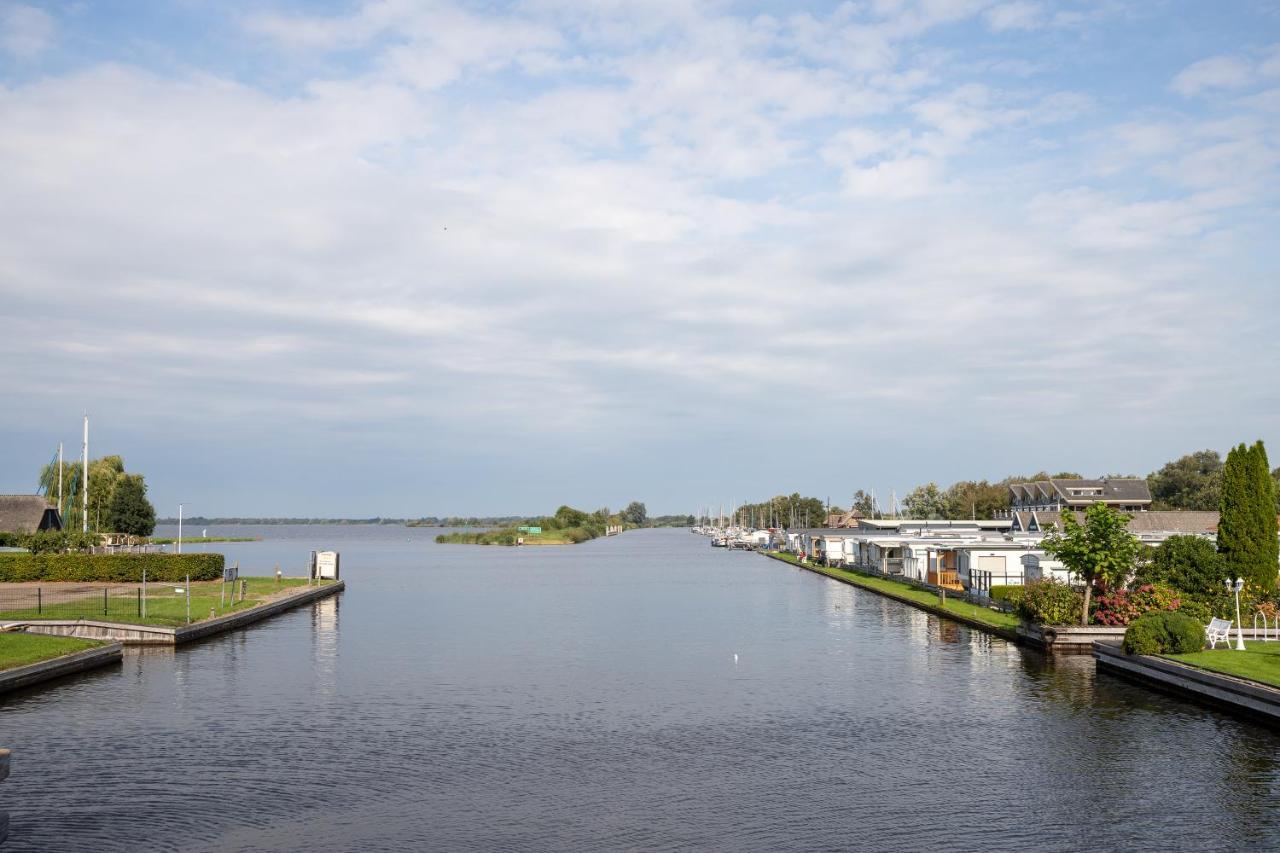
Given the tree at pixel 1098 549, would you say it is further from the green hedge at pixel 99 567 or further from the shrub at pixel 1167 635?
the green hedge at pixel 99 567

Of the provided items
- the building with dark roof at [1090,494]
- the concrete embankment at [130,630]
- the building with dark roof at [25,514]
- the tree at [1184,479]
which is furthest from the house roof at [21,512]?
the tree at [1184,479]

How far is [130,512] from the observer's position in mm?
107688

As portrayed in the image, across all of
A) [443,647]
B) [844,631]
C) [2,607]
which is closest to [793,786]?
[443,647]

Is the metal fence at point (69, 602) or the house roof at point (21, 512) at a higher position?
the house roof at point (21, 512)

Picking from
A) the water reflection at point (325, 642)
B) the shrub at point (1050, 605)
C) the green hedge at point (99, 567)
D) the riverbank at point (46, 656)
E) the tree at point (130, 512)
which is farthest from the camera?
the tree at point (130, 512)

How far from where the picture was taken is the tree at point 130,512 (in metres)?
107

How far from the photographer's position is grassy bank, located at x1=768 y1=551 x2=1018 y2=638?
52.0 meters

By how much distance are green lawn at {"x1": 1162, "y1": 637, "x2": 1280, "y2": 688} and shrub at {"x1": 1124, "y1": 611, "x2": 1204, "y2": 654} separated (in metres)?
0.41

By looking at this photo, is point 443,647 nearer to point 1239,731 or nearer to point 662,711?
point 662,711

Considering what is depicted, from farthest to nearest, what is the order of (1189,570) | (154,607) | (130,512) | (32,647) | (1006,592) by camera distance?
(130,512)
(1006,592)
(154,607)
(1189,570)
(32,647)

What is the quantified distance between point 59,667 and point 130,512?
7712 centimetres

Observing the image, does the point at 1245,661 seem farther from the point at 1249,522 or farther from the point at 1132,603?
the point at 1249,522

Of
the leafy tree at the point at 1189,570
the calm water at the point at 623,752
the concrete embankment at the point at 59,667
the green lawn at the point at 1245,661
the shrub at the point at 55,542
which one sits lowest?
the calm water at the point at 623,752

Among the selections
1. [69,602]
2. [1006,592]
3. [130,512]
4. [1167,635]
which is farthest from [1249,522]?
[130,512]
